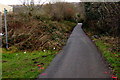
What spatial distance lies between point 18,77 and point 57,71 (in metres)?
1.70

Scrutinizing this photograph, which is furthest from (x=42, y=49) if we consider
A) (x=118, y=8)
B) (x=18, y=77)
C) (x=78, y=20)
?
(x=78, y=20)

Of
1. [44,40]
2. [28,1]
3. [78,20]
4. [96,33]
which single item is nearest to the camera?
[44,40]

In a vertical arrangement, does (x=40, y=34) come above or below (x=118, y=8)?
below

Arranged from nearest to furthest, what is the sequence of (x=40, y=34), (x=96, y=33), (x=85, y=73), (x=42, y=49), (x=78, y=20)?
1. (x=85, y=73)
2. (x=42, y=49)
3. (x=40, y=34)
4. (x=96, y=33)
5. (x=78, y=20)

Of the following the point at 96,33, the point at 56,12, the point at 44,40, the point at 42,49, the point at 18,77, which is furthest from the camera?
the point at 56,12

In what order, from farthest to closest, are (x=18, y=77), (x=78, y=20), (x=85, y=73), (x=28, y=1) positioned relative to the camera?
(x=78, y=20)
(x=28, y=1)
(x=85, y=73)
(x=18, y=77)

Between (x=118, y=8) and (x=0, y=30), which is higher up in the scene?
(x=118, y=8)

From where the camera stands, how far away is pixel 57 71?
251 inches

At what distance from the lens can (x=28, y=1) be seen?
21.6m

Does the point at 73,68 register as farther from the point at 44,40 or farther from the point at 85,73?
the point at 44,40

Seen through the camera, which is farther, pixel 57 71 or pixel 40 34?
pixel 40 34

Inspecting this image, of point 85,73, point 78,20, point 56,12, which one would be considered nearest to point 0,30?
point 85,73

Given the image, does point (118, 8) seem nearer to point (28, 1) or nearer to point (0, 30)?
point (0, 30)

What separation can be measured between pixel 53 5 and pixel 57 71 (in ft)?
69.3
